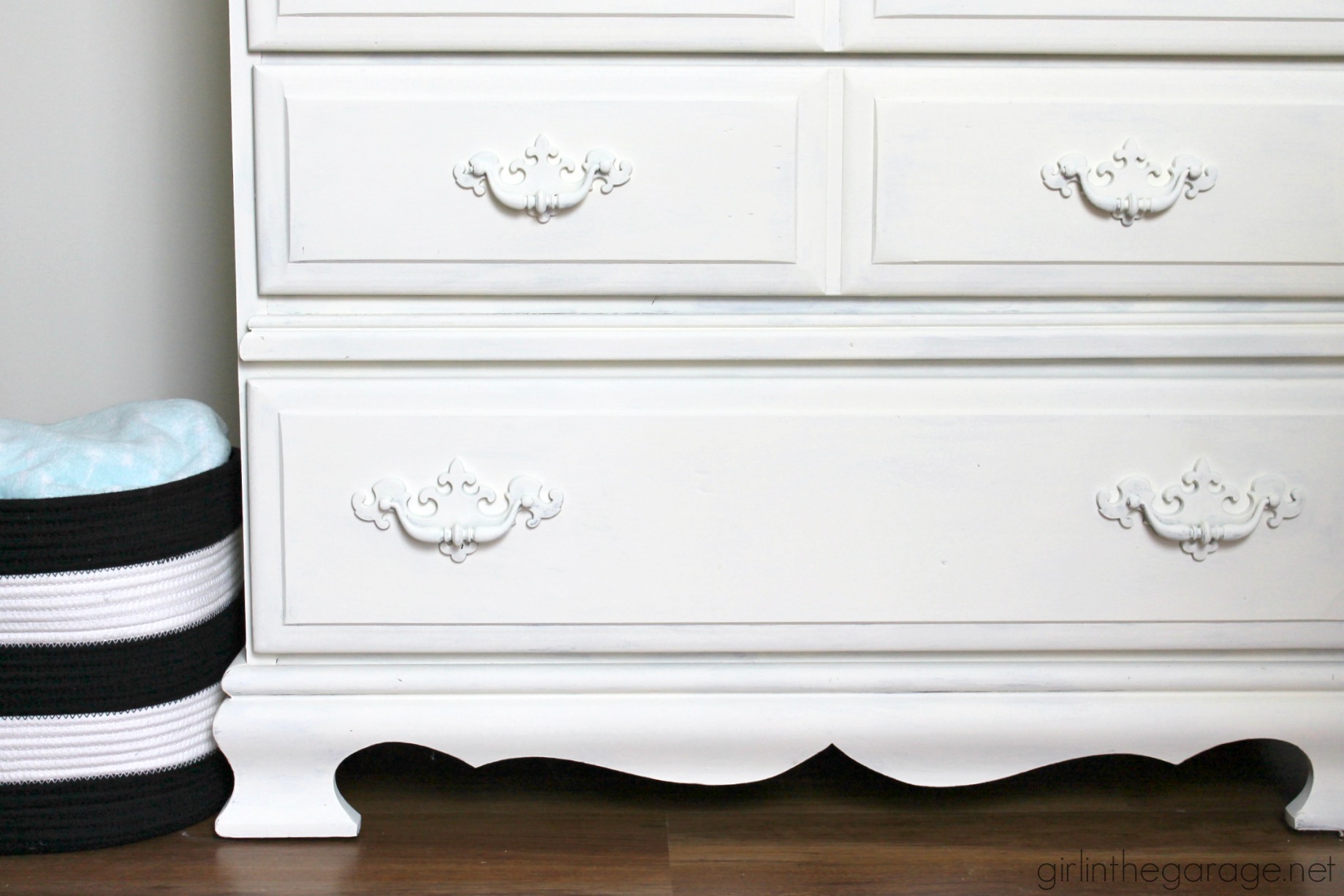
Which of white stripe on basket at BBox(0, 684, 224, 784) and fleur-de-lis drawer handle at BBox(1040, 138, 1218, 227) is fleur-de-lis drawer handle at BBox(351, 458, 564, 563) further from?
fleur-de-lis drawer handle at BBox(1040, 138, 1218, 227)

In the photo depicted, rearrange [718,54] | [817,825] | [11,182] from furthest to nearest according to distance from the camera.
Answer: [11,182] < [817,825] < [718,54]

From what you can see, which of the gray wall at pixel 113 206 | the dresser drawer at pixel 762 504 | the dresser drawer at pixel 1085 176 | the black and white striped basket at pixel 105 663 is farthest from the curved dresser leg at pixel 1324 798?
the gray wall at pixel 113 206

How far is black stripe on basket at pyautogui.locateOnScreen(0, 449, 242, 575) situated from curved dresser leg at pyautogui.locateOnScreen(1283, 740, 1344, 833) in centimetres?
97

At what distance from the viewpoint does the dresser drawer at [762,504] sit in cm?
88

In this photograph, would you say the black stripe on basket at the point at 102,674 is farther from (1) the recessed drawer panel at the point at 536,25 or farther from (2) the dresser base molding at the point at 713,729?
(1) the recessed drawer panel at the point at 536,25

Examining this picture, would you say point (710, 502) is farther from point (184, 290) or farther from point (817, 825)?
point (184, 290)

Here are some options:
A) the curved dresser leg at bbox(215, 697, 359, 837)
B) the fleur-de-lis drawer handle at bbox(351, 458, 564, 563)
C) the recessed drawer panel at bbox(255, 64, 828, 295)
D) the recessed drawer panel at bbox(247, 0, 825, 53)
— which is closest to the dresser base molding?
the curved dresser leg at bbox(215, 697, 359, 837)

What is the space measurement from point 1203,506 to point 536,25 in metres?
0.65

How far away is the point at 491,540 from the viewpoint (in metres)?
0.88

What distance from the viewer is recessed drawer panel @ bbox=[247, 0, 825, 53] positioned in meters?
0.83

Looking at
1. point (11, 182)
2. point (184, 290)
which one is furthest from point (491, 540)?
point (11, 182)

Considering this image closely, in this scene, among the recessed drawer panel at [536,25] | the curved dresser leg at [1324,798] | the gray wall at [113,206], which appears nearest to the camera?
the recessed drawer panel at [536,25]

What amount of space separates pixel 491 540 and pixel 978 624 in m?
0.41

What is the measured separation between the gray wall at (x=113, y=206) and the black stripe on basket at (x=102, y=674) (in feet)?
1.45
